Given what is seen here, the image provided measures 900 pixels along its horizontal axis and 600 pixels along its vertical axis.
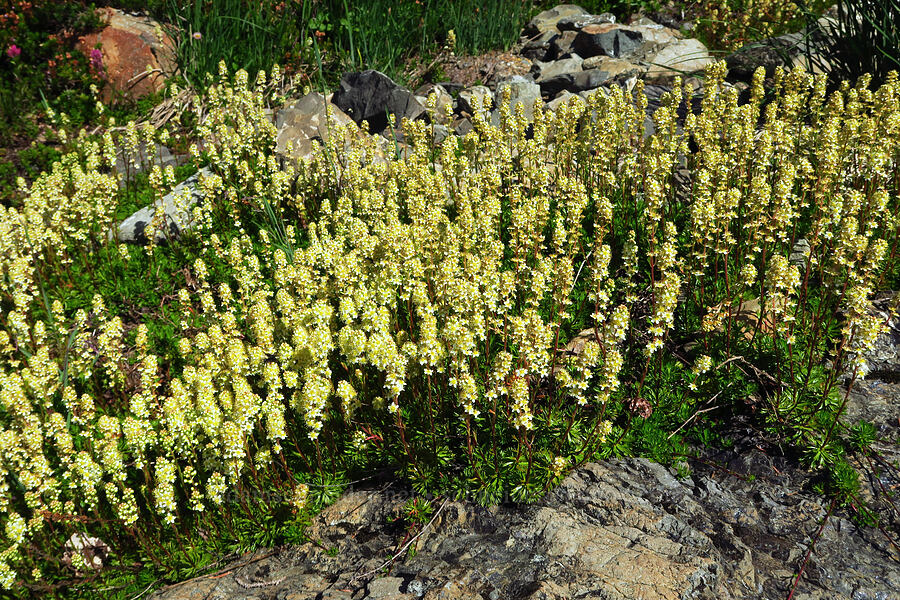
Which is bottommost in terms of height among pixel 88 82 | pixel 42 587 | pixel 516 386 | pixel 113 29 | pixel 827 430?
pixel 42 587

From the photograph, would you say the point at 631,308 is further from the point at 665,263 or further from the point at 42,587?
the point at 42,587

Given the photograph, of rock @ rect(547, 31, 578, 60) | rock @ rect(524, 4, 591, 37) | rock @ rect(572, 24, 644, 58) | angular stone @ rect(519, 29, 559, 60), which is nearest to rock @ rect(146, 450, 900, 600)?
rock @ rect(572, 24, 644, 58)

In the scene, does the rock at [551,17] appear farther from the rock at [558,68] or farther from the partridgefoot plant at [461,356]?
the partridgefoot plant at [461,356]

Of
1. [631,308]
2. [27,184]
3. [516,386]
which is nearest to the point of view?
[516,386]

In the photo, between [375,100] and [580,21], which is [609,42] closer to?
[580,21]

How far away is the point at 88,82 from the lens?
12562mm

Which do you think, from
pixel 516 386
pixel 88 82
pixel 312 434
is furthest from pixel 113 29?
pixel 516 386

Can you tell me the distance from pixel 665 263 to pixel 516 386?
6.31ft

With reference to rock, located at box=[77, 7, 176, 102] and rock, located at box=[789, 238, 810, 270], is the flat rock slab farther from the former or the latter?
rock, located at box=[77, 7, 176, 102]

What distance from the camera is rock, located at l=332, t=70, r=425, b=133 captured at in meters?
11.0

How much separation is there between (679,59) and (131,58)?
11516 millimetres

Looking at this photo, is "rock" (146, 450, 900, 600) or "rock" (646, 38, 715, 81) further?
"rock" (646, 38, 715, 81)

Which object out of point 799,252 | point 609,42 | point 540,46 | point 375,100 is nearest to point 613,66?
point 609,42

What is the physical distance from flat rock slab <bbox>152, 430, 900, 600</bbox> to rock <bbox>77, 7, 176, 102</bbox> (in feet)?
37.8
